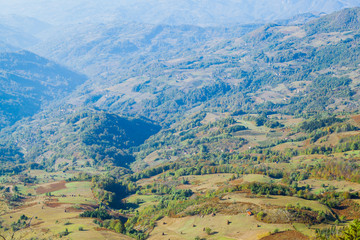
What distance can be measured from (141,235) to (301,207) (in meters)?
49.6

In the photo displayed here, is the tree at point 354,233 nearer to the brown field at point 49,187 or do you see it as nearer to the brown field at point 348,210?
the brown field at point 348,210

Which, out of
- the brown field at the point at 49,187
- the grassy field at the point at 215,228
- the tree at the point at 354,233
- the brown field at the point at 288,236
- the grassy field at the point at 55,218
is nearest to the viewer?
the tree at the point at 354,233

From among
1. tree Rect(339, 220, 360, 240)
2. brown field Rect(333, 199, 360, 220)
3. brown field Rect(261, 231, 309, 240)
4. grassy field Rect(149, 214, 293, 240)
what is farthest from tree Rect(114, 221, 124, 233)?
tree Rect(339, 220, 360, 240)

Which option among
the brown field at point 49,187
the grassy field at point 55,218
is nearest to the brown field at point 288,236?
the grassy field at point 55,218

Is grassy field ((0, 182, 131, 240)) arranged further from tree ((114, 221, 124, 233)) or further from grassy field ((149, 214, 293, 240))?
grassy field ((149, 214, 293, 240))

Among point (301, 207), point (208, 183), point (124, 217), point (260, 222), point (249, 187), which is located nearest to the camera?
point (260, 222)

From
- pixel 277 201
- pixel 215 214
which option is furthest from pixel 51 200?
pixel 277 201

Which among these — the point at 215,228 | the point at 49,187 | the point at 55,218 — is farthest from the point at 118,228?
the point at 49,187

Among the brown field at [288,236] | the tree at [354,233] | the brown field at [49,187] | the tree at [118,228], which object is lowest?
the brown field at [49,187]

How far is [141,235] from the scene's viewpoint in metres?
102

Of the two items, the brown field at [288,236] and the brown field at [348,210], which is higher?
the brown field at [288,236]

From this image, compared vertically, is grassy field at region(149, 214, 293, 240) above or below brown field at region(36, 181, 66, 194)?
above

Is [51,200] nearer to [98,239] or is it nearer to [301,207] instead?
[98,239]

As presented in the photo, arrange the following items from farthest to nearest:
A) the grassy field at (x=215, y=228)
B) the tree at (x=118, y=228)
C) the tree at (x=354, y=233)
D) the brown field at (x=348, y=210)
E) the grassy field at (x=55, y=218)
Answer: the tree at (x=118, y=228)
the grassy field at (x=55, y=218)
the brown field at (x=348, y=210)
the grassy field at (x=215, y=228)
the tree at (x=354, y=233)
